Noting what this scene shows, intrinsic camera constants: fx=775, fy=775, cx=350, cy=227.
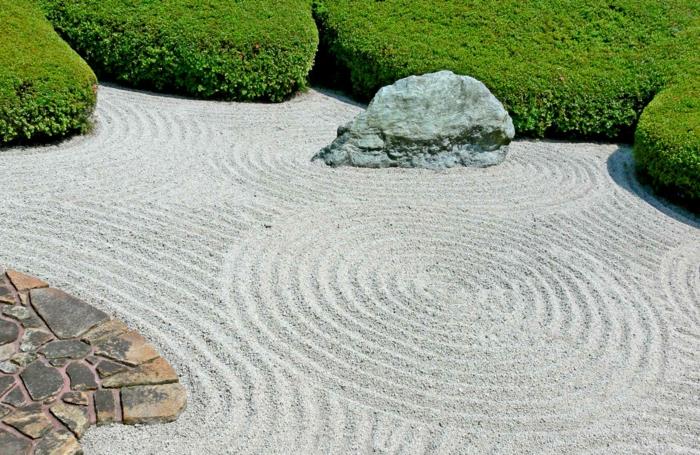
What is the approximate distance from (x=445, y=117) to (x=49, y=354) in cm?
676

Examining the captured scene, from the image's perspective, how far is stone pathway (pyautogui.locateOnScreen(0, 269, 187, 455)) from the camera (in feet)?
19.3

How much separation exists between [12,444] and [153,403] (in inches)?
42.6

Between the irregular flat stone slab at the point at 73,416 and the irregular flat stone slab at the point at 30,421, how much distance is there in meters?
0.10

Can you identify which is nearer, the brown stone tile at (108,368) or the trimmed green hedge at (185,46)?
the brown stone tile at (108,368)

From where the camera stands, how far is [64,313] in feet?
23.5

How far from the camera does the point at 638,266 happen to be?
916 cm

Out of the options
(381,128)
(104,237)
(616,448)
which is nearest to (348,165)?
(381,128)

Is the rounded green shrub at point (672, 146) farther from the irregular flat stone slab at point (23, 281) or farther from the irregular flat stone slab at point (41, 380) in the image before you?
the irregular flat stone slab at point (41, 380)

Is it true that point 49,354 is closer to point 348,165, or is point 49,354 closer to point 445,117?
point 348,165

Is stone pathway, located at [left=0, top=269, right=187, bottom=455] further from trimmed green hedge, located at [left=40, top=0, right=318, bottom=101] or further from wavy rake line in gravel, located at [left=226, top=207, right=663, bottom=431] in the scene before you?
trimmed green hedge, located at [left=40, top=0, right=318, bottom=101]

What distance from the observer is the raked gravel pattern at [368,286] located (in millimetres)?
6465

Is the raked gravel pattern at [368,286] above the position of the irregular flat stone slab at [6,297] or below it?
above

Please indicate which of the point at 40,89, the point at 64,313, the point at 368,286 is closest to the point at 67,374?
the point at 64,313

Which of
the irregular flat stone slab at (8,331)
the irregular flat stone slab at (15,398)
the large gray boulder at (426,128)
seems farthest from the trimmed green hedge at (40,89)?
the irregular flat stone slab at (15,398)
